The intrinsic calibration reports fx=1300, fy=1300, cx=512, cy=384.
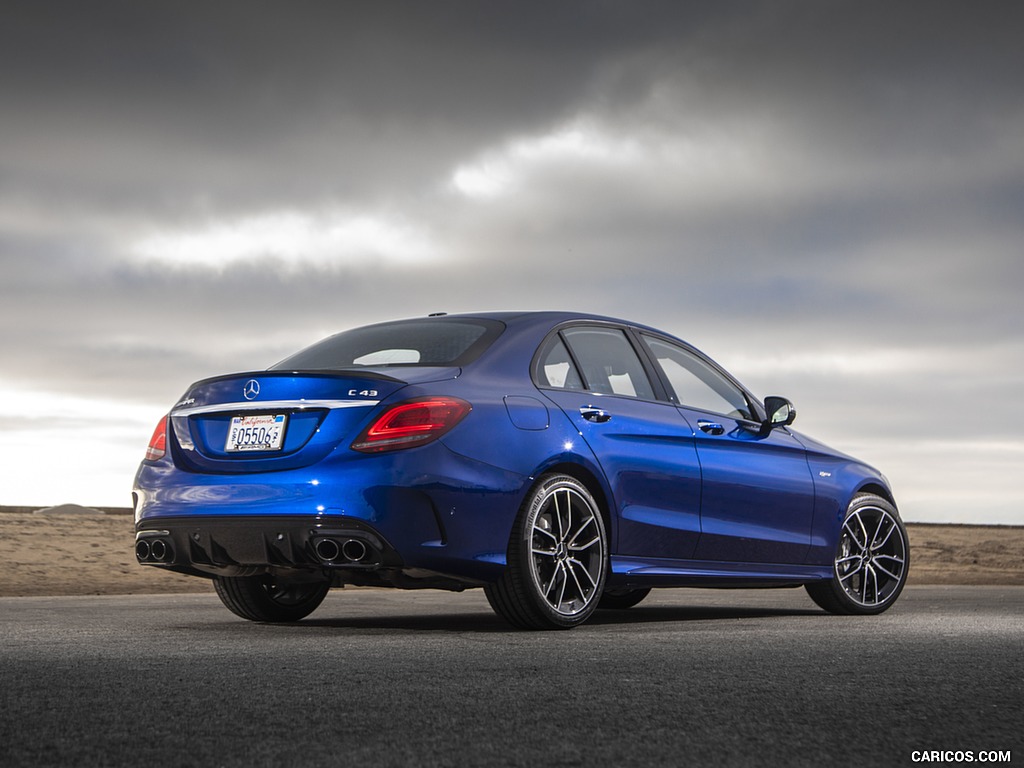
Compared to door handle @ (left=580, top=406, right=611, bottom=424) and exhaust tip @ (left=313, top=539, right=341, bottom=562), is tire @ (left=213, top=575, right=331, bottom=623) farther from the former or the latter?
door handle @ (left=580, top=406, right=611, bottom=424)

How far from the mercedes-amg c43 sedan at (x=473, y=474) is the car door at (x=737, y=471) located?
0.02 meters

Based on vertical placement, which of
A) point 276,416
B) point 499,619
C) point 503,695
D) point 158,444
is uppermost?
point 276,416

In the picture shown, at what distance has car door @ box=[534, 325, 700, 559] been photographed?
22.4 feet

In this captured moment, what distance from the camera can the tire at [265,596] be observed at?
7.38 meters

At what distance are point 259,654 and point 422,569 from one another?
1.11 m

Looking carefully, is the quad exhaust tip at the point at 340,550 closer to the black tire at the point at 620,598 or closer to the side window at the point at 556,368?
the side window at the point at 556,368

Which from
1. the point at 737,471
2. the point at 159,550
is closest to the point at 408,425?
the point at 159,550

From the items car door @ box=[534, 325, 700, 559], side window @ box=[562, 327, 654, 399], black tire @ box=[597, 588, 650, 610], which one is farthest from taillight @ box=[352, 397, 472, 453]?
black tire @ box=[597, 588, 650, 610]

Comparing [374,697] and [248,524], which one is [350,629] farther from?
[374,697]

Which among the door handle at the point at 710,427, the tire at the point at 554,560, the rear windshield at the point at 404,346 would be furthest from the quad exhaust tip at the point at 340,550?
the door handle at the point at 710,427

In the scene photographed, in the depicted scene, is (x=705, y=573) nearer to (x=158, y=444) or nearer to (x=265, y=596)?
(x=265, y=596)

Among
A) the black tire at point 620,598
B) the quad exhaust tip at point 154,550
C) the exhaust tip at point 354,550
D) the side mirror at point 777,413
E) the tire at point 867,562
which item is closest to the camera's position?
the exhaust tip at point 354,550

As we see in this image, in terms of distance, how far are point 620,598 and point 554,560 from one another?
2.68 metres

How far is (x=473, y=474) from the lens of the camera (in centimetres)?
609
